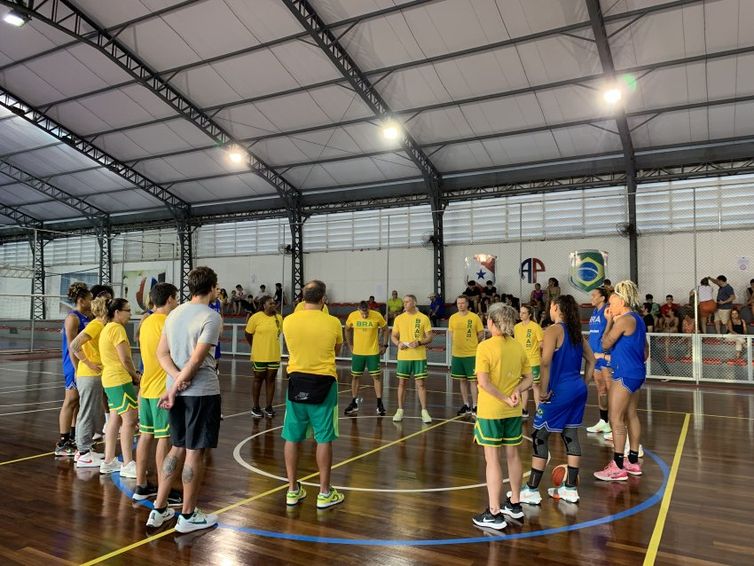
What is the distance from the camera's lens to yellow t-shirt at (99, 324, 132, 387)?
5.14m

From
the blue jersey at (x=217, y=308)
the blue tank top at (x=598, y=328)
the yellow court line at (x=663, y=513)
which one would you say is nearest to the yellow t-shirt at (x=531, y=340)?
the blue tank top at (x=598, y=328)

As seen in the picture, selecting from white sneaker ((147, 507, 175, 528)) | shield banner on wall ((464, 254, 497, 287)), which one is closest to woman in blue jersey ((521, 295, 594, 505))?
white sneaker ((147, 507, 175, 528))

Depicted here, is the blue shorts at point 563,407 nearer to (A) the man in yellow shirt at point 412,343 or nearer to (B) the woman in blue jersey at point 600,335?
(B) the woman in blue jersey at point 600,335

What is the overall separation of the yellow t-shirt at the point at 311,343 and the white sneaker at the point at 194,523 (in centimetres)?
130

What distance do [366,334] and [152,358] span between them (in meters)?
4.62

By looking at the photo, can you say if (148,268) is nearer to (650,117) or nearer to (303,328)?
(650,117)

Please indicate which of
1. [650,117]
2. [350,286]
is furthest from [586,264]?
[350,286]

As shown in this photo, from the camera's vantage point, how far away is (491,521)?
13.4 ft

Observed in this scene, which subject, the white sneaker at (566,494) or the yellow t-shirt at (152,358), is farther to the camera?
the white sneaker at (566,494)

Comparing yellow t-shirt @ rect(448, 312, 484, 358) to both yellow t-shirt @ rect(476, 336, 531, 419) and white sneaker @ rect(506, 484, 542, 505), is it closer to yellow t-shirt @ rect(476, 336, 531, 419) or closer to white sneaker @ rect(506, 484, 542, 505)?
white sneaker @ rect(506, 484, 542, 505)

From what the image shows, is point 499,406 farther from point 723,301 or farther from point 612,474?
point 723,301

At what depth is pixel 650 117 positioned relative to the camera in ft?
49.8

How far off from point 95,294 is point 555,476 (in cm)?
505

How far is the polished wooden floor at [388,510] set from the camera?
12.1 feet
